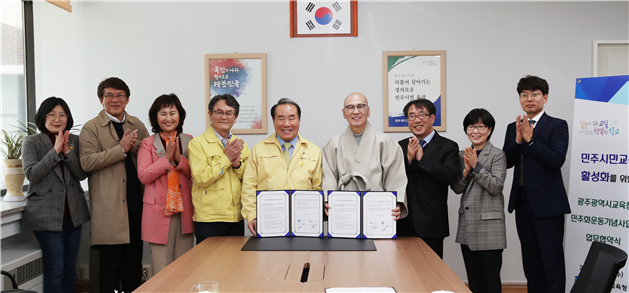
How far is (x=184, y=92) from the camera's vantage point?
3529 mm

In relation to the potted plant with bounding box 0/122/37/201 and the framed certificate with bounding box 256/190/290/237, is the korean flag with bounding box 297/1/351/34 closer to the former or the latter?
the framed certificate with bounding box 256/190/290/237

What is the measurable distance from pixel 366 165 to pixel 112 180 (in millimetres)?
1783

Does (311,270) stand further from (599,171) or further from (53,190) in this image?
(599,171)

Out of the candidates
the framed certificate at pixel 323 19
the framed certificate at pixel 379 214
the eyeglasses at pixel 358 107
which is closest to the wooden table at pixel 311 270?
the framed certificate at pixel 379 214

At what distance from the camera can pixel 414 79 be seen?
11.2 ft

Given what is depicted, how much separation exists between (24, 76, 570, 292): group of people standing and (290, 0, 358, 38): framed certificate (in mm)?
1209

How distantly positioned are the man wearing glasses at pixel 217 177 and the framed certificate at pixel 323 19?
1.27m

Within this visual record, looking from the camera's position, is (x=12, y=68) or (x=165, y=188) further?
(x=12, y=68)

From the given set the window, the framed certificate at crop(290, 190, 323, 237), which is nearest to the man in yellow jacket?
the framed certificate at crop(290, 190, 323, 237)

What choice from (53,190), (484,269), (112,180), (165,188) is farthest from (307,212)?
(53,190)

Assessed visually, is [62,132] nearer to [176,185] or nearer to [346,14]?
[176,185]

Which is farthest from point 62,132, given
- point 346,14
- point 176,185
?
point 346,14

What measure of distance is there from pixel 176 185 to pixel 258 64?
4.69ft

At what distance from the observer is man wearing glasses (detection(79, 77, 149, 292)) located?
2.65 metres
